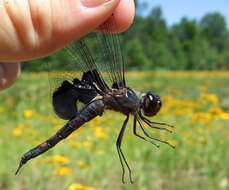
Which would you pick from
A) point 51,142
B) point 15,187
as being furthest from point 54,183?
point 51,142

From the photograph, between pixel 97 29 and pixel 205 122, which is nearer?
pixel 97 29

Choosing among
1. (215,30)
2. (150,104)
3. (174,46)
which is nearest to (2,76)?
(150,104)

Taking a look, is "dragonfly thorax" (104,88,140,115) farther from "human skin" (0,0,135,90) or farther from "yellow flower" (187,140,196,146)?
"yellow flower" (187,140,196,146)

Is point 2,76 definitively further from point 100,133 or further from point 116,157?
point 100,133

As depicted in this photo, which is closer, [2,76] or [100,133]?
[2,76]

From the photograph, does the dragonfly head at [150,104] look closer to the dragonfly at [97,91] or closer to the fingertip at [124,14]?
the dragonfly at [97,91]

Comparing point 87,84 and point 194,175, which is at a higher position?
point 87,84

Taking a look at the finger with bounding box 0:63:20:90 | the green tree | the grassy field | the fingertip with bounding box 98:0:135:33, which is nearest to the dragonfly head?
the fingertip with bounding box 98:0:135:33

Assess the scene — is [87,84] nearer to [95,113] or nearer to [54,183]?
[95,113]
